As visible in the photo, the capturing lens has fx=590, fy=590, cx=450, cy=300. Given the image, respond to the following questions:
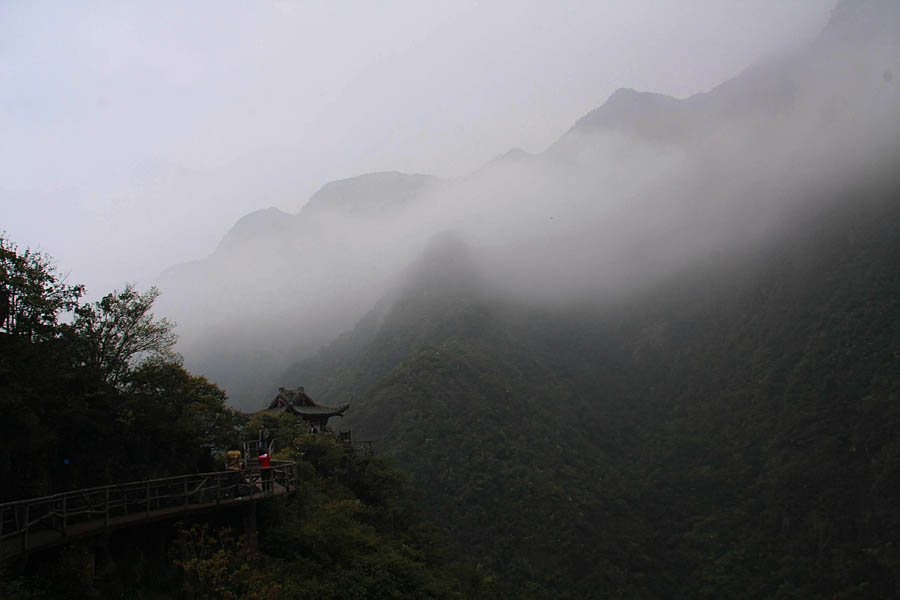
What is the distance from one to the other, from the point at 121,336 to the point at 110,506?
26.0 feet

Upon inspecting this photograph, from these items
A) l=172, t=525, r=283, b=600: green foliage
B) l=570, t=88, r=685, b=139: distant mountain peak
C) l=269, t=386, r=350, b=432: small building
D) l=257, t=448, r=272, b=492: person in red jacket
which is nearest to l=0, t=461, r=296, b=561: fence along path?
l=257, t=448, r=272, b=492: person in red jacket

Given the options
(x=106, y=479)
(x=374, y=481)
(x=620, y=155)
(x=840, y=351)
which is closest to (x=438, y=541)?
(x=374, y=481)

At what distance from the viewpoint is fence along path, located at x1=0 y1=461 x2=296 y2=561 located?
1234cm

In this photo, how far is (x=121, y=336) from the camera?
20797 millimetres

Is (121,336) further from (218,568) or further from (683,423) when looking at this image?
(683,423)

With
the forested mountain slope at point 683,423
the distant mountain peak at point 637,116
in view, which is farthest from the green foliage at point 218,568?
the distant mountain peak at point 637,116

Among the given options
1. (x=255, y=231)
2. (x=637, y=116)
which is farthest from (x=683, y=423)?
(x=255, y=231)

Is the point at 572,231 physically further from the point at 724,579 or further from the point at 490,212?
the point at 724,579

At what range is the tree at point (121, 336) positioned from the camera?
19500 mm

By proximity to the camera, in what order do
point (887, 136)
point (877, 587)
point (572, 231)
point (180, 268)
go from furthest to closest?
1. point (180, 268)
2. point (572, 231)
3. point (887, 136)
4. point (877, 587)

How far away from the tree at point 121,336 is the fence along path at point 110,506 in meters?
4.91

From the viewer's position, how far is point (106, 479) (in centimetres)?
1706

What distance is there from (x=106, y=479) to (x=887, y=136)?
110601mm

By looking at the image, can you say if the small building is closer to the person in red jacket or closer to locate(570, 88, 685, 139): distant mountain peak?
the person in red jacket
